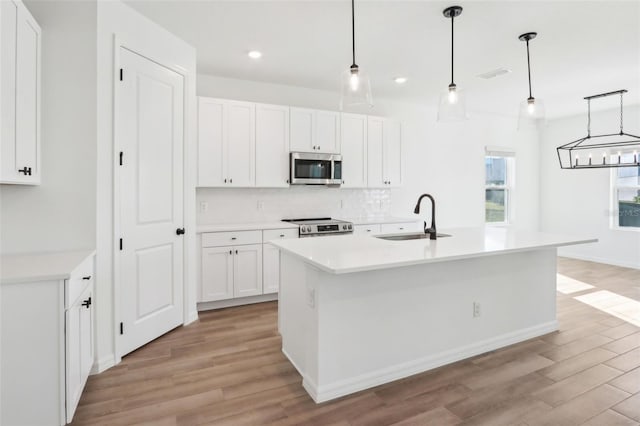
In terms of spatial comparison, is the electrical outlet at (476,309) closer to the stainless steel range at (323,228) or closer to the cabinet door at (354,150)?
the stainless steel range at (323,228)

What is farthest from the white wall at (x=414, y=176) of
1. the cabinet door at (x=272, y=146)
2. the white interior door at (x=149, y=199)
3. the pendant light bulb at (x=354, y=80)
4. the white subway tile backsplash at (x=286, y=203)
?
the pendant light bulb at (x=354, y=80)

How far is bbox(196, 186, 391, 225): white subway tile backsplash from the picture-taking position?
14.2 ft

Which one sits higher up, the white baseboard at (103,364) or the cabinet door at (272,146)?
the cabinet door at (272,146)

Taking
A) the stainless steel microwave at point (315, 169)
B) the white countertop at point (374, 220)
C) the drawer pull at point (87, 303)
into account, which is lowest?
the drawer pull at point (87, 303)

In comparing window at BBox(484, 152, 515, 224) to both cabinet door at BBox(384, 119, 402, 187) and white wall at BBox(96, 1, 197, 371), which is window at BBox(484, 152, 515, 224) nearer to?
cabinet door at BBox(384, 119, 402, 187)

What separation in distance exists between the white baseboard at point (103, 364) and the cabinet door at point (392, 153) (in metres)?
3.81

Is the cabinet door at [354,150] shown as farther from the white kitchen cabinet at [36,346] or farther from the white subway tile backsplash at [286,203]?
the white kitchen cabinet at [36,346]

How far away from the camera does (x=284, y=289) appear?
8.85 feet

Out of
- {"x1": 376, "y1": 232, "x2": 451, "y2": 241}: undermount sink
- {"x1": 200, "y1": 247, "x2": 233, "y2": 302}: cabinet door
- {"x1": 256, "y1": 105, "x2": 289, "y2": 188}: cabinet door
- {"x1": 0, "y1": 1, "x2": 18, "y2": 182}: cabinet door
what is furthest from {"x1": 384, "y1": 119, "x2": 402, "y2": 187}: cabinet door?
{"x1": 0, "y1": 1, "x2": 18, "y2": 182}: cabinet door

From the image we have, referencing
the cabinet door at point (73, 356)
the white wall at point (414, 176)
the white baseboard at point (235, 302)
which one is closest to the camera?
the cabinet door at point (73, 356)

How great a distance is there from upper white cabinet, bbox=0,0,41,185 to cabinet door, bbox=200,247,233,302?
173 cm

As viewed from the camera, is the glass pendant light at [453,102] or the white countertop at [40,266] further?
the glass pendant light at [453,102]

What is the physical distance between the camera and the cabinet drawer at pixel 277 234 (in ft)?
13.0

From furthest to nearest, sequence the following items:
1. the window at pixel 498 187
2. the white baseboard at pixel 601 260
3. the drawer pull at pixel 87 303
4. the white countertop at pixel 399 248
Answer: the window at pixel 498 187 < the white baseboard at pixel 601 260 < the drawer pull at pixel 87 303 < the white countertop at pixel 399 248
